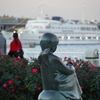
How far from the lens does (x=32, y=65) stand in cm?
526

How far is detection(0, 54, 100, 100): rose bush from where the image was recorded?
Result: 192 inches

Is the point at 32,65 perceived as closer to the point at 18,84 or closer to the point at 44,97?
the point at 18,84

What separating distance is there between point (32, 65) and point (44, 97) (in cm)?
244

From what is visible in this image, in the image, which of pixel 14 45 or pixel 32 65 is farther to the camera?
pixel 14 45

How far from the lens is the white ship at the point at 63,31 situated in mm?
61906

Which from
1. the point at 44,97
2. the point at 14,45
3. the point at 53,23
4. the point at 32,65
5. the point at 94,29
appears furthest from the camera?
the point at 94,29

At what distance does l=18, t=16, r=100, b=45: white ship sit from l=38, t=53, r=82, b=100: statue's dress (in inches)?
2210

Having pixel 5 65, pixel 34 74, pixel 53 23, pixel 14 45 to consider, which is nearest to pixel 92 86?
pixel 34 74

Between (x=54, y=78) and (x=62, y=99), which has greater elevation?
(x=54, y=78)

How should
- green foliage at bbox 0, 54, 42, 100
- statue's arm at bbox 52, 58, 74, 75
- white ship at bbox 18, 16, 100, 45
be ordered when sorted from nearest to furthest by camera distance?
statue's arm at bbox 52, 58, 74, 75 → green foliage at bbox 0, 54, 42, 100 → white ship at bbox 18, 16, 100, 45

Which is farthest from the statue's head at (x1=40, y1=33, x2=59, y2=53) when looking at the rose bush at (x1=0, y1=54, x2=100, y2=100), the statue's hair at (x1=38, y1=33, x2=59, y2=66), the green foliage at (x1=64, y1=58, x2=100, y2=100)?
the green foliage at (x1=64, y1=58, x2=100, y2=100)

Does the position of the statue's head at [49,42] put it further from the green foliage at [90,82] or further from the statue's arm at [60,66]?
the green foliage at [90,82]

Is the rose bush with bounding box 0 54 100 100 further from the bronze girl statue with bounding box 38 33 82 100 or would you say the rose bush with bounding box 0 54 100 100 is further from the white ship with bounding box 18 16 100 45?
the white ship with bounding box 18 16 100 45

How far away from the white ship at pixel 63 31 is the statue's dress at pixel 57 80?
56.1 metres
